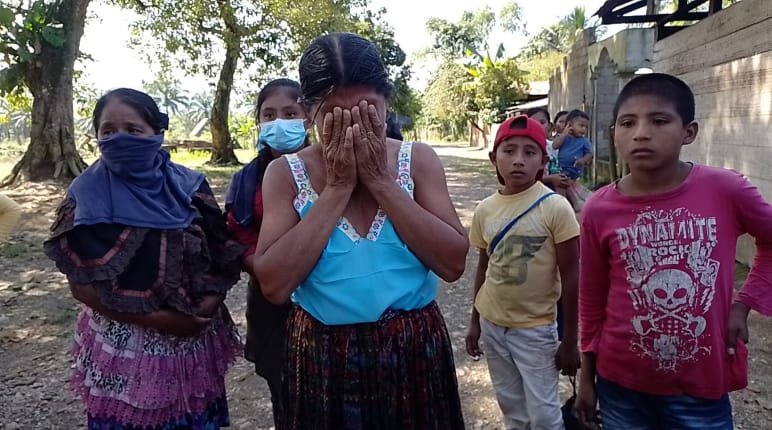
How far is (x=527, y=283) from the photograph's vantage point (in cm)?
224

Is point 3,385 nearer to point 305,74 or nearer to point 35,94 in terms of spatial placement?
point 305,74

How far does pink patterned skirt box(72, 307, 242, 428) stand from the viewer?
1775 mm

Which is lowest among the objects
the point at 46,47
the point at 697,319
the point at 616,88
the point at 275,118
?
the point at 697,319

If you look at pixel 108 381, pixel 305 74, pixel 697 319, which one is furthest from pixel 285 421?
pixel 697 319

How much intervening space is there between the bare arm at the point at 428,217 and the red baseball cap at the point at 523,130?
1002mm

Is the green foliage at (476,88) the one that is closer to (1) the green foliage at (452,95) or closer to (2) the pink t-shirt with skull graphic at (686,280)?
(1) the green foliage at (452,95)

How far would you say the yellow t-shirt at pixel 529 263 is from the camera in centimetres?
222

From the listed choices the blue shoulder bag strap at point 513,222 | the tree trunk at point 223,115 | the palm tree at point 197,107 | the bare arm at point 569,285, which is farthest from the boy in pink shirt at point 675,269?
the palm tree at point 197,107

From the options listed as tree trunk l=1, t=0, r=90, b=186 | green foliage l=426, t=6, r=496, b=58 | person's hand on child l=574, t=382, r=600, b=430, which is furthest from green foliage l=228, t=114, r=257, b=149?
person's hand on child l=574, t=382, r=600, b=430

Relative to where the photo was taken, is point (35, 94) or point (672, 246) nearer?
point (672, 246)

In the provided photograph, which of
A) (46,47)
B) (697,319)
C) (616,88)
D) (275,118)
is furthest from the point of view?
(616,88)

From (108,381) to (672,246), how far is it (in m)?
1.81

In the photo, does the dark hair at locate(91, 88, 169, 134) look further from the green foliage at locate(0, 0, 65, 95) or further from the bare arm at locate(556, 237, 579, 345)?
the green foliage at locate(0, 0, 65, 95)

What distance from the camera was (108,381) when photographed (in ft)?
5.83
